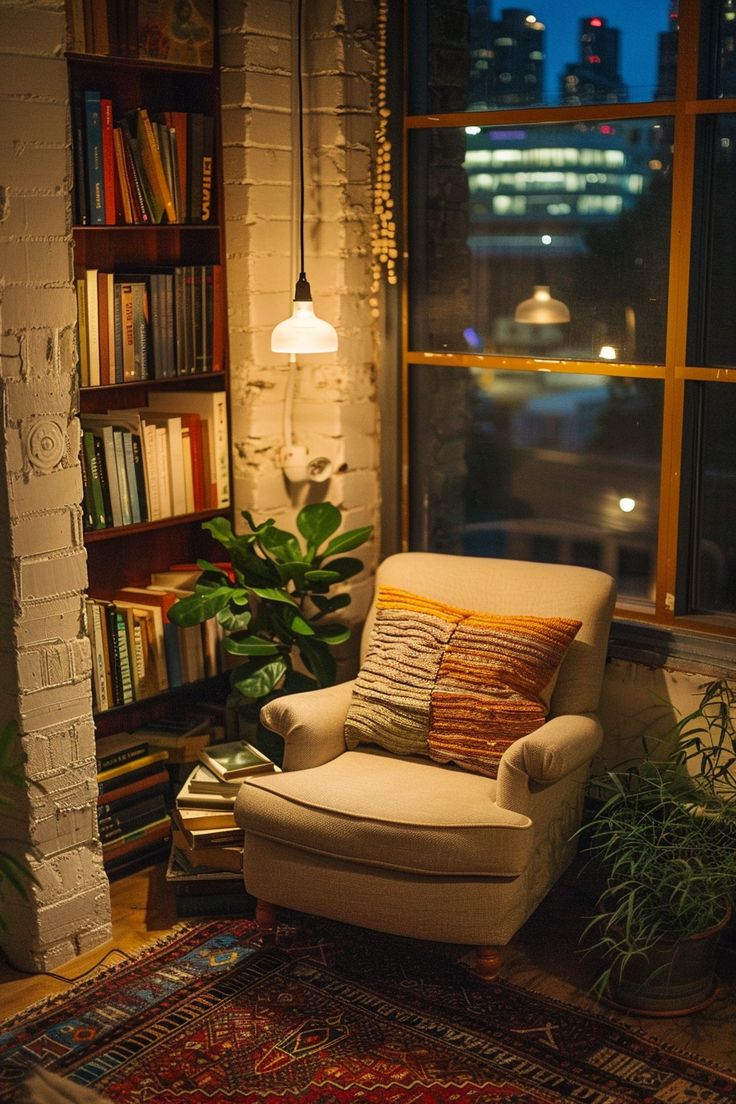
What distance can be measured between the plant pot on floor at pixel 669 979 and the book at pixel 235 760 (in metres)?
1.11

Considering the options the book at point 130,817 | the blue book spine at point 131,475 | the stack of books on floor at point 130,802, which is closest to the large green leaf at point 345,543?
the blue book spine at point 131,475

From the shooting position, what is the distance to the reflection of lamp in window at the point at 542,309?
3867 millimetres

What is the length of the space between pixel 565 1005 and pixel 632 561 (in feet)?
4.34

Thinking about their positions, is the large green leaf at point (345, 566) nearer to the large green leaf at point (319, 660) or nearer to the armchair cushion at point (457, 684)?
the large green leaf at point (319, 660)

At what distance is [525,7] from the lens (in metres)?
3.79

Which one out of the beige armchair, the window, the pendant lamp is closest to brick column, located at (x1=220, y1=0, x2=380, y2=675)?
the window

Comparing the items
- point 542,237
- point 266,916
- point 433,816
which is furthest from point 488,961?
point 542,237

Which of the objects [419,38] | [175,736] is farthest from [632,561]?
[419,38]

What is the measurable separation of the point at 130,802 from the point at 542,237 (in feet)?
6.69

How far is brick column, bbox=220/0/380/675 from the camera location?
12.7ft

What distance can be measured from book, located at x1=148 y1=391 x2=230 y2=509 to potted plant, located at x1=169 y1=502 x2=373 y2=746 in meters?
0.14

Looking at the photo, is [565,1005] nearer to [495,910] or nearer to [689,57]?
[495,910]

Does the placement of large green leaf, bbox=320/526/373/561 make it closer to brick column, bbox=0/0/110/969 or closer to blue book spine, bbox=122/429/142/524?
blue book spine, bbox=122/429/142/524

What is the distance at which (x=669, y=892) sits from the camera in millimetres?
3121
